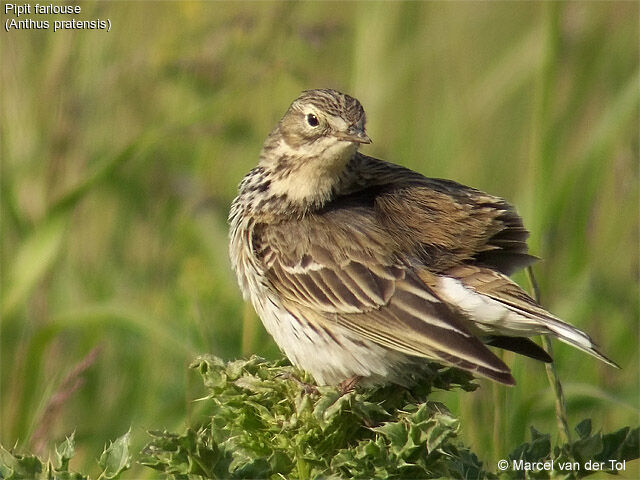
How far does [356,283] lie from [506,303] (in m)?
0.67

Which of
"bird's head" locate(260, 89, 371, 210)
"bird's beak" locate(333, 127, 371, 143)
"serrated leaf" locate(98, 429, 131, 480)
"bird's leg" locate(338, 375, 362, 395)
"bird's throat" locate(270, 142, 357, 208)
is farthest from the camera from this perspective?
"bird's throat" locate(270, 142, 357, 208)

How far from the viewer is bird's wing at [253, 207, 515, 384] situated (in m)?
4.11

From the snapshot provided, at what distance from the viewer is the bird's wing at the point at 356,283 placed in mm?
4109

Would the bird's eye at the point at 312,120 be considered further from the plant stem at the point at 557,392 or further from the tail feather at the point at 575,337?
the tail feather at the point at 575,337

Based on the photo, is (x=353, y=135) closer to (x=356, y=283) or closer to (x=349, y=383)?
(x=356, y=283)

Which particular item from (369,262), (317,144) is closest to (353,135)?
(317,144)

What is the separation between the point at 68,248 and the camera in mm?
6961

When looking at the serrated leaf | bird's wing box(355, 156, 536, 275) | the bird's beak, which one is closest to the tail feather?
bird's wing box(355, 156, 536, 275)

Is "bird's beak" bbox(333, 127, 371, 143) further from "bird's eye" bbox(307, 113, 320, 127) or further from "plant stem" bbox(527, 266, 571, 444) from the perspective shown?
"plant stem" bbox(527, 266, 571, 444)

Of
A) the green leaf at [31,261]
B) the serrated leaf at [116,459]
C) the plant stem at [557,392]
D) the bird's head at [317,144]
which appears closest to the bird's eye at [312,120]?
the bird's head at [317,144]

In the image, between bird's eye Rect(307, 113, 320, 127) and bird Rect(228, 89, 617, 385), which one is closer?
bird Rect(228, 89, 617, 385)

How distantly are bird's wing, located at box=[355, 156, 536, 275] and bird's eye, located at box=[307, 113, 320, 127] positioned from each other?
0.45 metres

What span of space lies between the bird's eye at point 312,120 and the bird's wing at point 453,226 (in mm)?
447

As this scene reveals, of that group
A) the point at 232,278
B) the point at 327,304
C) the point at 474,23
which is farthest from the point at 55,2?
the point at 474,23
